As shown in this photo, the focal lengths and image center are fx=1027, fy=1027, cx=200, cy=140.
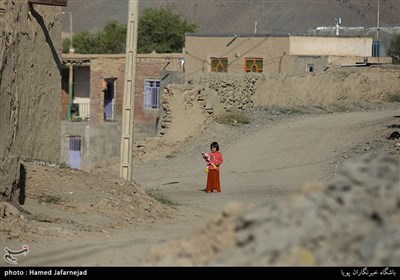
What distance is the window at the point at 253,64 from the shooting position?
4588cm

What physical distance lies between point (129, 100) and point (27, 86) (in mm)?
2468

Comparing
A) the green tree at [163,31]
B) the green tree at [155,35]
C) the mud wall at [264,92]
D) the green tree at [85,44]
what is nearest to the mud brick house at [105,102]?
the mud wall at [264,92]

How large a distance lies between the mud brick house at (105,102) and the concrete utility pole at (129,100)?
2497 cm

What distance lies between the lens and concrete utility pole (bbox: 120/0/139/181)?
1830cm

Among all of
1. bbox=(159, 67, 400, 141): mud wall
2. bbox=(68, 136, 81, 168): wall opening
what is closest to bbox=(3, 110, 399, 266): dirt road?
bbox=(159, 67, 400, 141): mud wall

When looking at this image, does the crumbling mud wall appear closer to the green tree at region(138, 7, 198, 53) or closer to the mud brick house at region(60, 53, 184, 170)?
the mud brick house at region(60, 53, 184, 170)

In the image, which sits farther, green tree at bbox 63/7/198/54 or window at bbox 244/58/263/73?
green tree at bbox 63/7/198/54

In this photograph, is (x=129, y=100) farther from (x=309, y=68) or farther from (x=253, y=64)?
(x=253, y=64)

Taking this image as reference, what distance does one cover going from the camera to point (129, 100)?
18.4 metres

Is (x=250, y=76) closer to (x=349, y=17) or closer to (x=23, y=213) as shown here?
(x=23, y=213)

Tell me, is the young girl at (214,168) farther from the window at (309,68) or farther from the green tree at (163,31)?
the green tree at (163,31)

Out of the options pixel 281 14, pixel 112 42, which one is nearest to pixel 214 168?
pixel 112 42

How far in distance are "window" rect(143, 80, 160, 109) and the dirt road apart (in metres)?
15.8
